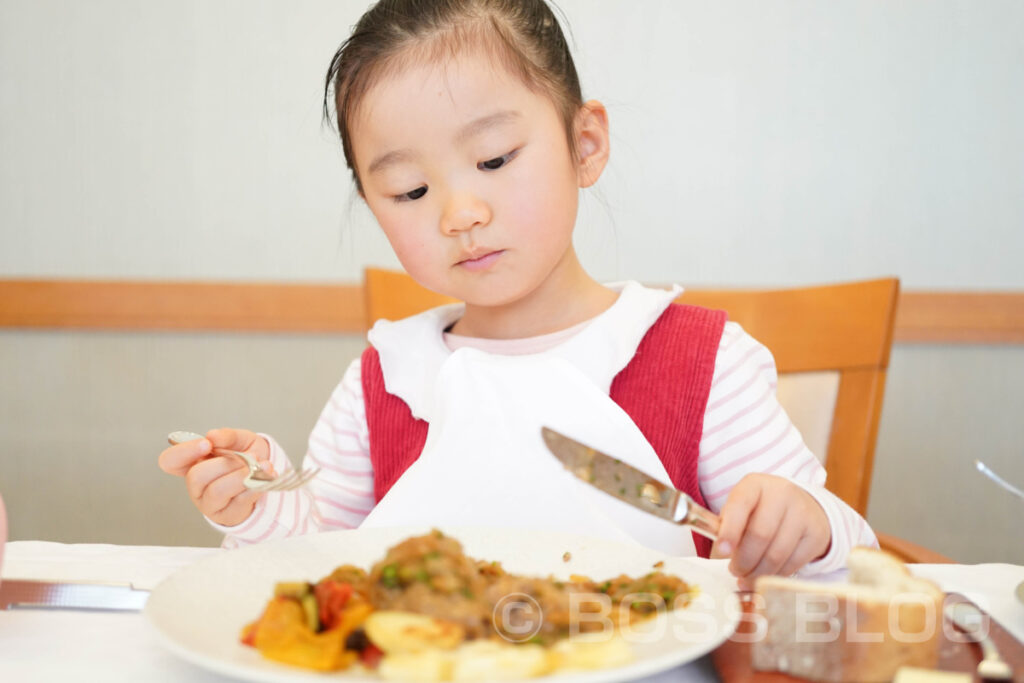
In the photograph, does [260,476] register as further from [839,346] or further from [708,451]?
[839,346]

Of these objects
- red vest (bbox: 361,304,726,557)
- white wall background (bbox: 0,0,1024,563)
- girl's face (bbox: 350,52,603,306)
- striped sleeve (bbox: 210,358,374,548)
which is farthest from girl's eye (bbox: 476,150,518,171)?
white wall background (bbox: 0,0,1024,563)

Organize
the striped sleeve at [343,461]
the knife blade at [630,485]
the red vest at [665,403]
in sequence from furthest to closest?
1. the striped sleeve at [343,461]
2. the red vest at [665,403]
3. the knife blade at [630,485]

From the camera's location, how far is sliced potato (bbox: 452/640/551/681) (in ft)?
1.49

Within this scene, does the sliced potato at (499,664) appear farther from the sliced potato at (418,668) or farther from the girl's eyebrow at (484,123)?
the girl's eyebrow at (484,123)

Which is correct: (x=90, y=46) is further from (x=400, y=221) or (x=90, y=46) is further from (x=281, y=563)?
(x=281, y=563)

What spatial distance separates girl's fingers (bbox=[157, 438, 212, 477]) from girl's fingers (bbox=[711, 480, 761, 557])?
453 mm

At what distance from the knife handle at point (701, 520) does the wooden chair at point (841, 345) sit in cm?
69

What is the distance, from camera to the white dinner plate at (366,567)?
0.47m

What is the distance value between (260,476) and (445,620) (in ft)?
1.31

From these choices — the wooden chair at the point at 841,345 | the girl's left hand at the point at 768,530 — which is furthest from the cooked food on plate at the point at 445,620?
the wooden chair at the point at 841,345

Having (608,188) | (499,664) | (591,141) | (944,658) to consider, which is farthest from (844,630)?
(608,188)

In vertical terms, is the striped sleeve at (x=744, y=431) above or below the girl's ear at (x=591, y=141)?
below

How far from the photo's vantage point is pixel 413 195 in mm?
1044

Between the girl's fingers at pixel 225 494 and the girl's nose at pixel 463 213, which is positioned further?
the girl's nose at pixel 463 213
